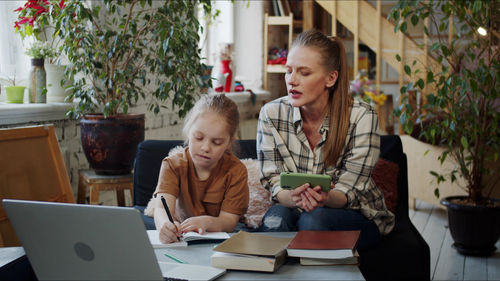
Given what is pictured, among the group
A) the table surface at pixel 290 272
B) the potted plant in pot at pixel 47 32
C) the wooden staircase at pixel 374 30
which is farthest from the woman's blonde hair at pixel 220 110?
the wooden staircase at pixel 374 30

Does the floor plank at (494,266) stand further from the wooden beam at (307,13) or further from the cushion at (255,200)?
the wooden beam at (307,13)

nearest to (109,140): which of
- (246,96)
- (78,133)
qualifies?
(78,133)

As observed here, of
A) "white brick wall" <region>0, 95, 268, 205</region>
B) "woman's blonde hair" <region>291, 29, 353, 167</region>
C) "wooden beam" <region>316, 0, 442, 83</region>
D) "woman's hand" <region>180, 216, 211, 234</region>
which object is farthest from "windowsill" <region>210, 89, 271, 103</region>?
"woman's hand" <region>180, 216, 211, 234</region>

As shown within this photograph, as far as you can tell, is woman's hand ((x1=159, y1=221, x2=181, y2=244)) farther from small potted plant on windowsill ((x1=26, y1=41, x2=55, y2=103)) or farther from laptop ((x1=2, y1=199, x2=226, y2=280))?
small potted plant on windowsill ((x1=26, y1=41, x2=55, y2=103))

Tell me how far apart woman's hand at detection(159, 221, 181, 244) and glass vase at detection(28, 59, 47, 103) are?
154 cm

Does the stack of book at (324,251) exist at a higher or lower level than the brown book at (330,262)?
higher

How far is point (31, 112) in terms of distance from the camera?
8.72ft

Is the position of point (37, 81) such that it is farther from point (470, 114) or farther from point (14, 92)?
point (470, 114)

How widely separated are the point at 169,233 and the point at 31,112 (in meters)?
1.44

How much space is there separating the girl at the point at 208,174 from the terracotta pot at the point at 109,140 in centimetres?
74

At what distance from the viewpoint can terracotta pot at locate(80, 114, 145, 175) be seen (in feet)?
8.64

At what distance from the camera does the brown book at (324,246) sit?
134 cm

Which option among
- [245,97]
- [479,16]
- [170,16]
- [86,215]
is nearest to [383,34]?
[245,97]

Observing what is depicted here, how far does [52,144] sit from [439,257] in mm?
2132
